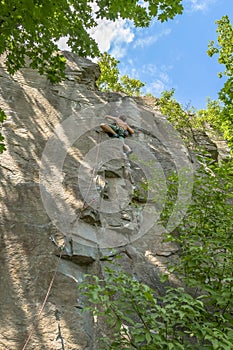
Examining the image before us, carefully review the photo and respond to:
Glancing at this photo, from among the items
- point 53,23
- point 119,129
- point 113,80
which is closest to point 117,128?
point 119,129

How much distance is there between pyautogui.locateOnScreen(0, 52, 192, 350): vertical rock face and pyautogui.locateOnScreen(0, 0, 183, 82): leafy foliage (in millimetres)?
1793

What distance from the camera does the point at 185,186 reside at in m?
5.33

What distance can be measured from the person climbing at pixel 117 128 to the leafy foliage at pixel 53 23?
279cm

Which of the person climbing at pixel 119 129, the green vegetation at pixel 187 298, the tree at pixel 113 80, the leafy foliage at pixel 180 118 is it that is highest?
the tree at pixel 113 80

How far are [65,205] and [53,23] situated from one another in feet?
8.24

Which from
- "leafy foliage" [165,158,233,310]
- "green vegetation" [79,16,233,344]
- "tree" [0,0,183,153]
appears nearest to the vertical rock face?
"green vegetation" [79,16,233,344]

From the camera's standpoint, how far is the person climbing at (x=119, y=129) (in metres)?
7.73

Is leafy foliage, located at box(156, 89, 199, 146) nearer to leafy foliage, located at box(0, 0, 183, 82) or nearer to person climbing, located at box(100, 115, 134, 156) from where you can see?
person climbing, located at box(100, 115, 134, 156)

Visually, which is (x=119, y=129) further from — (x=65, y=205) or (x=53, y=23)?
(x=53, y=23)

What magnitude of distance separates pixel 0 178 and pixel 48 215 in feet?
3.18

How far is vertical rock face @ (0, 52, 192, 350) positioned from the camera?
11.8ft

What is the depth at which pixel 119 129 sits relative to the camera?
318 inches

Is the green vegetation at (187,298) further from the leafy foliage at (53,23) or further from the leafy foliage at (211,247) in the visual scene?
the leafy foliage at (53,23)

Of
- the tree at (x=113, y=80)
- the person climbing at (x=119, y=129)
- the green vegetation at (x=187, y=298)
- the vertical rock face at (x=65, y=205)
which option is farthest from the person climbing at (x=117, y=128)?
the tree at (x=113, y=80)
